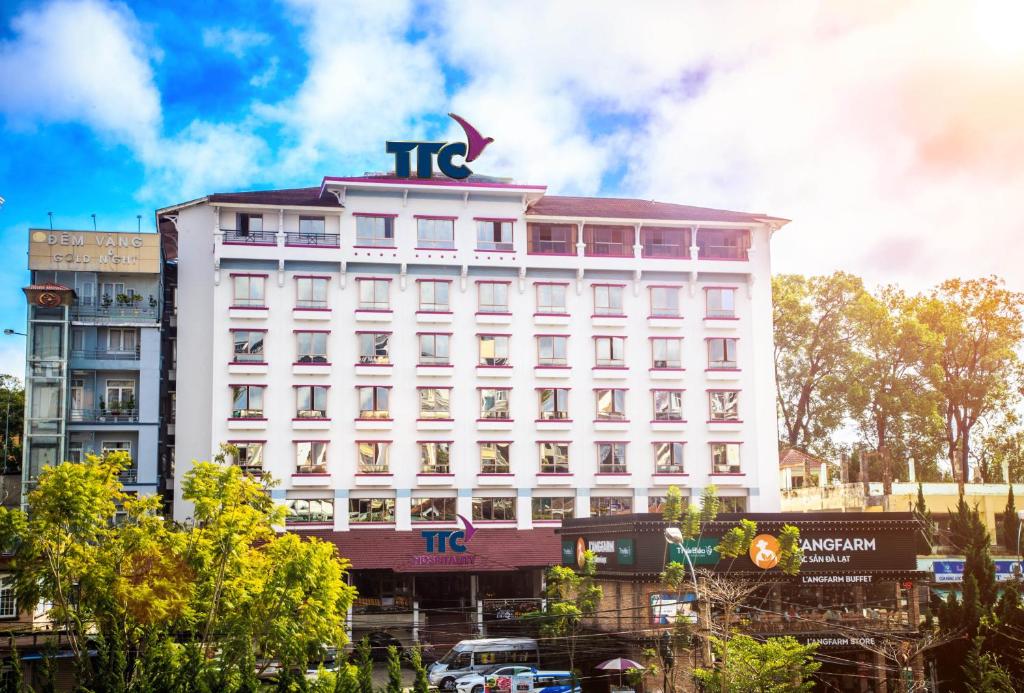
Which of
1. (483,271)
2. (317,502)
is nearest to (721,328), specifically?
(483,271)

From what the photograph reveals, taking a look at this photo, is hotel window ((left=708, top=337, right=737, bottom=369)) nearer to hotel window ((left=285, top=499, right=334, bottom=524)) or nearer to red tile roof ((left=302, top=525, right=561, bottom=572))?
red tile roof ((left=302, top=525, right=561, bottom=572))

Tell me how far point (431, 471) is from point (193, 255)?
19775 millimetres

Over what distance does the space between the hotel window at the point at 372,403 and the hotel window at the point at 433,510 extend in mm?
5645

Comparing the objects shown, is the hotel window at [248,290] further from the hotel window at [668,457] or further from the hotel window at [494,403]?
the hotel window at [668,457]

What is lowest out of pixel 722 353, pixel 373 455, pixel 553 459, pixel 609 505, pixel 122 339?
pixel 609 505

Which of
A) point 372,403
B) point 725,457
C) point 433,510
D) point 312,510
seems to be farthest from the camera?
point 725,457

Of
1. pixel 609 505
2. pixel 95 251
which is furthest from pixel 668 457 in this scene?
pixel 95 251

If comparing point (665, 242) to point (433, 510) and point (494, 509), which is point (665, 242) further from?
point (433, 510)

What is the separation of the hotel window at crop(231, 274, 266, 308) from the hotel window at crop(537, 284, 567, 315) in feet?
56.2

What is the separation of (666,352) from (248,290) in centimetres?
2649

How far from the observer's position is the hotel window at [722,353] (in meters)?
75.1

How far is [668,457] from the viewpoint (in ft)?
242

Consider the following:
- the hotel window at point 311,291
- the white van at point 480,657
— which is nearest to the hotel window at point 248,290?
the hotel window at point 311,291

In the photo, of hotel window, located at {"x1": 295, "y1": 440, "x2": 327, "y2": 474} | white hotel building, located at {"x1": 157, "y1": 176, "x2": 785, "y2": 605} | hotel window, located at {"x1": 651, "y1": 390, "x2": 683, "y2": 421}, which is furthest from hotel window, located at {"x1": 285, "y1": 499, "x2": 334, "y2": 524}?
hotel window, located at {"x1": 651, "y1": 390, "x2": 683, "y2": 421}
